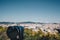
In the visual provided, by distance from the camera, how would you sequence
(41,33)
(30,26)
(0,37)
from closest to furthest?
(0,37) < (41,33) < (30,26)

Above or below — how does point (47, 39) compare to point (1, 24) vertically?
below

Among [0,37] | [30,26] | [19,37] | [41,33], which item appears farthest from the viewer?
[30,26]

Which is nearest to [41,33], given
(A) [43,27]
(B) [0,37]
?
(A) [43,27]

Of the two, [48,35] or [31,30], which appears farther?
[31,30]

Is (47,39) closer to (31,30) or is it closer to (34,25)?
(31,30)

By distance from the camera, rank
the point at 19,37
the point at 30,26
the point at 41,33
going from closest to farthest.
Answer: the point at 19,37
the point at 41,33
the point at 30,26

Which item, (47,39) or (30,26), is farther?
(30,26)

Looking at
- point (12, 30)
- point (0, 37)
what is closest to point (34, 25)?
point (0, 37)

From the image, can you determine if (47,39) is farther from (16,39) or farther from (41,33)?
(16,39)
